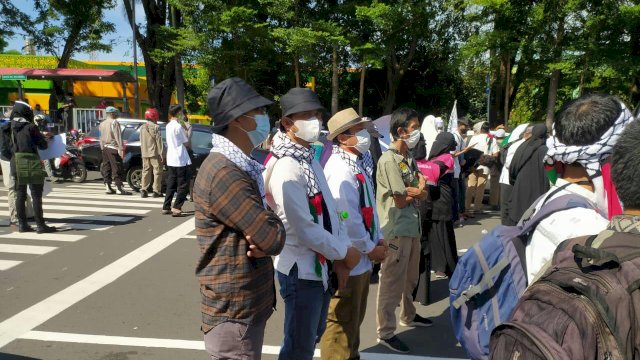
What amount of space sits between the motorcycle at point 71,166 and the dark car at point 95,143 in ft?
0.60

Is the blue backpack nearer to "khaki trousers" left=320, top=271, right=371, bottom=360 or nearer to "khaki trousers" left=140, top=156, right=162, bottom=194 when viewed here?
"khaki trousers" left=320, top=271, right=371, bottom=360

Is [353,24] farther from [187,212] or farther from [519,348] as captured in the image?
[519,348]

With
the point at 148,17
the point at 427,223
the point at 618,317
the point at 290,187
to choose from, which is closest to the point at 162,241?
the point at 427,223

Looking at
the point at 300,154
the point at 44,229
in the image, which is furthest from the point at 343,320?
the point at 44,229

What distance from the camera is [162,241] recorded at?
27.0ft

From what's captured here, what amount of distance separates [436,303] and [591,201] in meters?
3.94

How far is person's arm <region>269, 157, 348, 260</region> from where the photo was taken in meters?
2.88

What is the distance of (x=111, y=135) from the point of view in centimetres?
1256

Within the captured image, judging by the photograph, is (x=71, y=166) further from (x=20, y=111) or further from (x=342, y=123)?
(x=342, y=123)

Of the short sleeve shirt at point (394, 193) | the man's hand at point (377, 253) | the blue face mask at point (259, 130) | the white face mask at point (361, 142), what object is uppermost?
the blue face mask at point (259, 130)

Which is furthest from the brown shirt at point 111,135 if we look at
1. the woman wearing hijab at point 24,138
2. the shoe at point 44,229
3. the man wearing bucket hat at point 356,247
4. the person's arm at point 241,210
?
the person's arm at point 241,210

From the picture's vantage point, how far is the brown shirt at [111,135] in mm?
12422

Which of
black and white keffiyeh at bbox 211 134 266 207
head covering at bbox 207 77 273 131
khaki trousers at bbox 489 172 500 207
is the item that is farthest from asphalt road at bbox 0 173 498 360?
khaki trousers at bbox 489 172 500 207

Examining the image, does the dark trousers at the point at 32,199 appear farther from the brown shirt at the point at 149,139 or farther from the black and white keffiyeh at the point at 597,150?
the black and white keffiyeh at the point at 597,150
